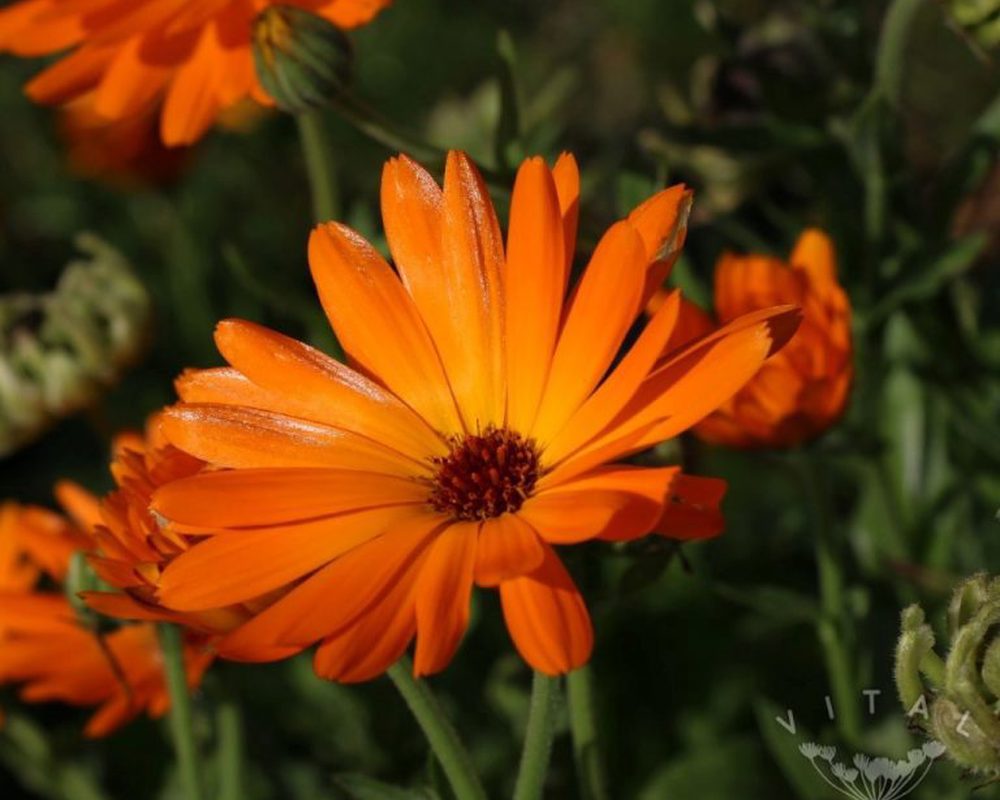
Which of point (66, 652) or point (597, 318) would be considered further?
point (66, 652)

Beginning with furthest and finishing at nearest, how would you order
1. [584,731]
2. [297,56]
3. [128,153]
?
[128,153] → [297,56] → [584,731]

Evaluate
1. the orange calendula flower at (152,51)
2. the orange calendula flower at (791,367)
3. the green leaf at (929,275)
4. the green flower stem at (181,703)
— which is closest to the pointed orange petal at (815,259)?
the orange calendula flower at (791,367)

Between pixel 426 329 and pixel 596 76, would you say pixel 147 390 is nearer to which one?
pixel 596 76

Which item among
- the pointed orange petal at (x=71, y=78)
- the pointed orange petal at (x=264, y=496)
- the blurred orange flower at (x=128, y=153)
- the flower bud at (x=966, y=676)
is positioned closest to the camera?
the flower bud at (x=966, y=676)

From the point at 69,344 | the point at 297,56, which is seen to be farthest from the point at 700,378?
the point at 69,344

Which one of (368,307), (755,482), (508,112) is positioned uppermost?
(508,112)

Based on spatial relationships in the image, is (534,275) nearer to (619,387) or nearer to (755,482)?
(619,387)

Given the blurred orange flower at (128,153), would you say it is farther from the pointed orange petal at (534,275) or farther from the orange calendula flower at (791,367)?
the pointed orange petal at (534,275)

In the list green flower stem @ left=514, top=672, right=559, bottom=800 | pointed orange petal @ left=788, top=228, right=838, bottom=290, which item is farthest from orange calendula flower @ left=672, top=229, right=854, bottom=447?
green flower stem @ left=514, top=672, right=559, bottom=800
